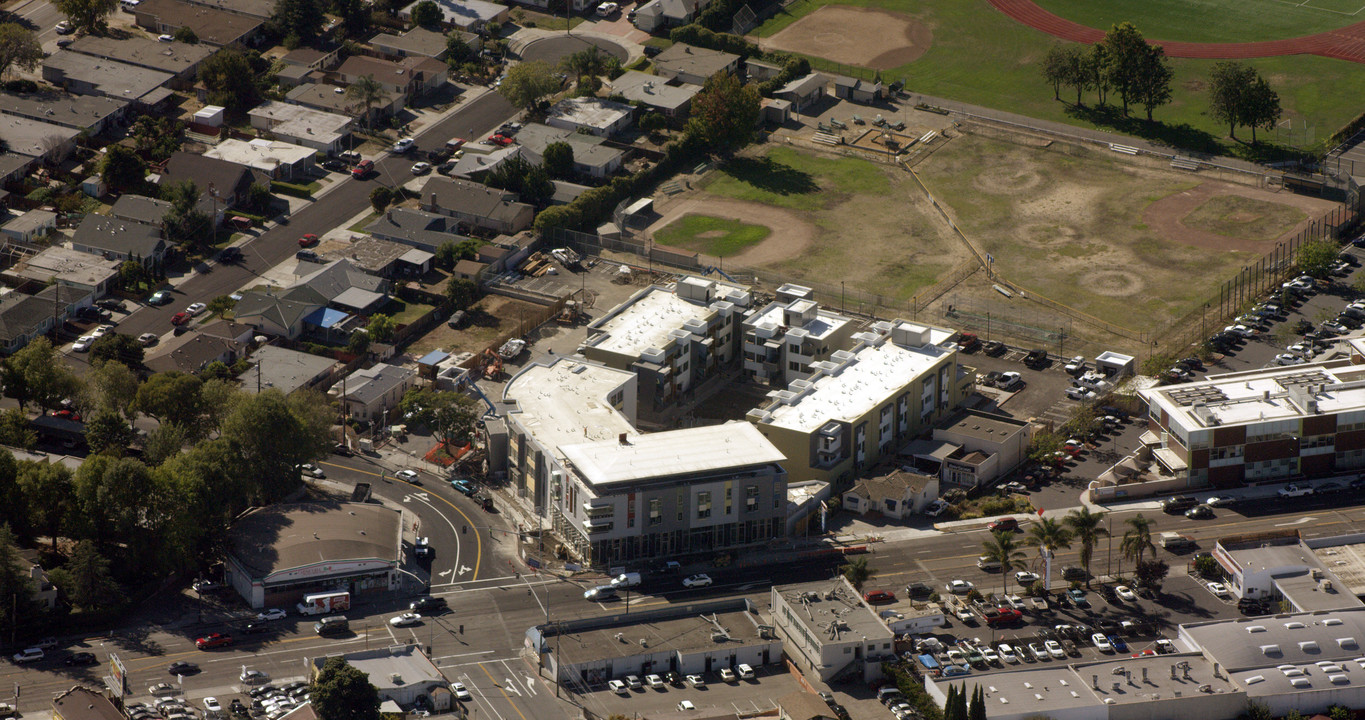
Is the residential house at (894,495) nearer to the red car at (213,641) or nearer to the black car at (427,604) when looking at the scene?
the black car at (427,604)

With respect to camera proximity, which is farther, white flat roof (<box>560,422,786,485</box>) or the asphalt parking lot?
white flat roof (<box>560,422,786,485</box>)

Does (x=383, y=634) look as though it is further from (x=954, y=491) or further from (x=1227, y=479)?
(x=1227, y=479)

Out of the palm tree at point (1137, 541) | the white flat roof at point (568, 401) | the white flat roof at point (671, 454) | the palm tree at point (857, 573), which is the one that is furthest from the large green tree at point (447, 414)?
the palm tree at point (1137, 541)

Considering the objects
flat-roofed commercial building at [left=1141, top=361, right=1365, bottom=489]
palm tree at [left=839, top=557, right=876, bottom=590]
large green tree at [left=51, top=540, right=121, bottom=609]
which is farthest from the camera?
flat-roofed commercial building at [left=1141, top=361, right=1365, bottom=489]

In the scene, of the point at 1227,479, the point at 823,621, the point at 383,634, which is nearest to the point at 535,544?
the point at 383,634

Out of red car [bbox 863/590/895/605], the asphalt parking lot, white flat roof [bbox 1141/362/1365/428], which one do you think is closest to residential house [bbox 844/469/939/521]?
red car [bbox 863/590/895/605]

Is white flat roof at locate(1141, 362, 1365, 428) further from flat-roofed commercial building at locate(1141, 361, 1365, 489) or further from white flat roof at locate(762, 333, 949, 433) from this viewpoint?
white flat roof at locate(762, 333, 949, 433)
